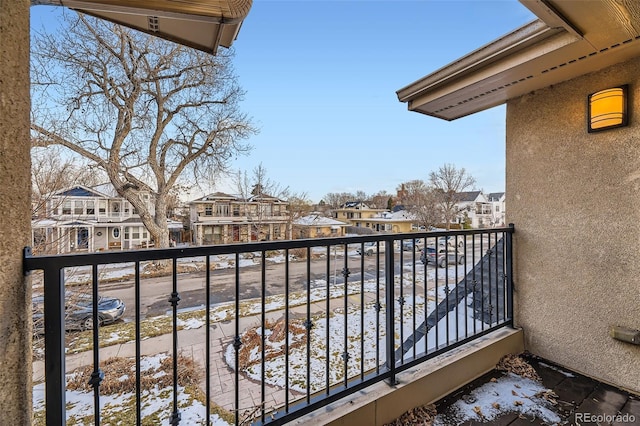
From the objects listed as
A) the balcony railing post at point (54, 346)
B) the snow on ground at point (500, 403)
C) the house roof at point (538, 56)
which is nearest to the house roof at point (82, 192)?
the balcony railing post at point (54, 346)

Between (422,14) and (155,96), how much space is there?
11088 millimetres

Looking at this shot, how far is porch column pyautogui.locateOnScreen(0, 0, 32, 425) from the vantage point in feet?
2.40

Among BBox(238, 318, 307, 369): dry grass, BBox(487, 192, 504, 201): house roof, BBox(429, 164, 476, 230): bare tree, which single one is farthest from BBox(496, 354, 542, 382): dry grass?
BBox(487, 192, 504, 201): house roof

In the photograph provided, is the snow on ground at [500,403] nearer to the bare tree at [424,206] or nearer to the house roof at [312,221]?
the house roof at [312,221]

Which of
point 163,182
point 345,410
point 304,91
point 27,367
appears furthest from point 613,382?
point 163,182

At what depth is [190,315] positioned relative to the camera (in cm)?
776

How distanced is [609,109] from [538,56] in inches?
24.5

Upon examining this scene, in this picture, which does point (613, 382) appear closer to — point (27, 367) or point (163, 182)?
point (27, 367)

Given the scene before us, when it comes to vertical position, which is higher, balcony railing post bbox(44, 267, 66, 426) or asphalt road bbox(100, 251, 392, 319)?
balcony railing post bbox(44, 267, 66, 426)

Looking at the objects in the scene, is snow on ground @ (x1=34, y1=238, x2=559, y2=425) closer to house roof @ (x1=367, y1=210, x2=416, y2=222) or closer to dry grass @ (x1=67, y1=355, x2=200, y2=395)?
dry grass @ (x1=67, y1=355, x2=200, y2=395)

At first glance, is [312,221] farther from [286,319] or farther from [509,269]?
[286,319]

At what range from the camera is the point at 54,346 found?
2.79ft

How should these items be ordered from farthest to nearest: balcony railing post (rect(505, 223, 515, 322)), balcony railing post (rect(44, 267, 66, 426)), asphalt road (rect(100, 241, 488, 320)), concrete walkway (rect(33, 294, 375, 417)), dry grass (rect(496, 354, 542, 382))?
asphalt road (rect(100, 241, 488, 320)) < concrete walkway (rect(33, 294, 375, 417)) < balcony railing post (rect(505, 223, 515, 322)) < dry grass (rect(496, 354, 542, 382)) < balcony railing post (rect(44, 267, 66, 426))

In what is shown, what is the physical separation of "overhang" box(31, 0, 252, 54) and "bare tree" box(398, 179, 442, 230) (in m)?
18.4
